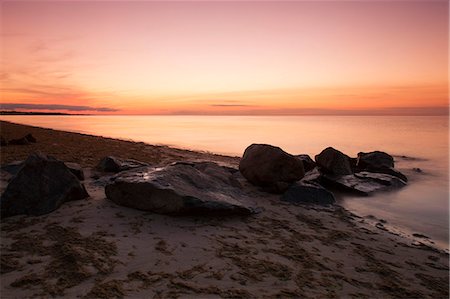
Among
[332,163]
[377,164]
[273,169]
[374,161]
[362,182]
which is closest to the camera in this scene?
[273,169]

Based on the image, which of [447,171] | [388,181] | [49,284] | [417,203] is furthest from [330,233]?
[447,171]

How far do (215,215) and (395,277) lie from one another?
3344 mm

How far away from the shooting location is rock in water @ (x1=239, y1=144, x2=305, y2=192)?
366 inches

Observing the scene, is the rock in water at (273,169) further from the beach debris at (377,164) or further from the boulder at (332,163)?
the beach debris at (377,164)

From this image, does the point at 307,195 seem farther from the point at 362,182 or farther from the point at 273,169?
the point at 362,182

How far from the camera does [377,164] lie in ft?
48.1

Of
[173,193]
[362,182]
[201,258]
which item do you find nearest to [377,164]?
[362,182]

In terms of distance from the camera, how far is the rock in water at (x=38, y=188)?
565 cm

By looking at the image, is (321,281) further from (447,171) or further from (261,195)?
(447,171)

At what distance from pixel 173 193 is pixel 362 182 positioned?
848 cm

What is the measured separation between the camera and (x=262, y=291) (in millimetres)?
3807

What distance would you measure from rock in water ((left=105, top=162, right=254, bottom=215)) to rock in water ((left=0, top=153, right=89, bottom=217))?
2.94 feet

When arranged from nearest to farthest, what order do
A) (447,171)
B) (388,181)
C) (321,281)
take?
(321,281)
(388,181)
(447,171)

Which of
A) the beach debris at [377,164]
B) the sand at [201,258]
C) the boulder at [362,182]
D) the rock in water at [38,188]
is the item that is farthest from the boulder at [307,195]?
the beach debris at [377,164]
